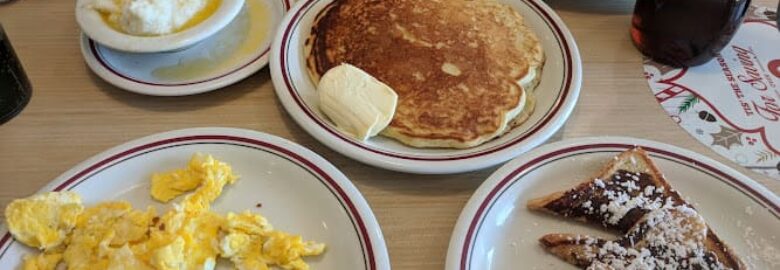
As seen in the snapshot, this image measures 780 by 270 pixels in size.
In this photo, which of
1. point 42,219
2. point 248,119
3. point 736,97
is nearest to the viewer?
point 42,219

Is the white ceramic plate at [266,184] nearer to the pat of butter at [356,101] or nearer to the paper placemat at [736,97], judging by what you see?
the pat of butter at [356,101]

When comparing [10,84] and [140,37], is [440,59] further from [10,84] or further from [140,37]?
[10,84]

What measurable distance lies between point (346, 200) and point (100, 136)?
1.82 feet

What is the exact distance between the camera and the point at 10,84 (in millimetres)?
1295

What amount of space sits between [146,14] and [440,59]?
620 millimetres

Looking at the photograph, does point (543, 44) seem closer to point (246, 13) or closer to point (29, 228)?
point (246, 13)

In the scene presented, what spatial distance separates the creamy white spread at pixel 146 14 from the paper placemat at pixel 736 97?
42.1 inches

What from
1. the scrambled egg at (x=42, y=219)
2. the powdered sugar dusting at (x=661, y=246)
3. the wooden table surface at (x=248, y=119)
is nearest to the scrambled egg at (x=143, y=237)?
the scrambled egg at (x=42, y=219)

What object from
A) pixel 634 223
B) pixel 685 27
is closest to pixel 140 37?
pixel 634 223

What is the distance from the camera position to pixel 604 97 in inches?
56.7

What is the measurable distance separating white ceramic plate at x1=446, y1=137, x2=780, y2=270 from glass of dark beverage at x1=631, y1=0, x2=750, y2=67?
35 centimetres

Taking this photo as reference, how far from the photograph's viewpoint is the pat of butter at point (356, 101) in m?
1.22

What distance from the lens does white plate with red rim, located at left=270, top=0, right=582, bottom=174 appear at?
3.85 ft

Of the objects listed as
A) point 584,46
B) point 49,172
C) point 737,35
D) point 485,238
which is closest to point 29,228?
point 49,172
